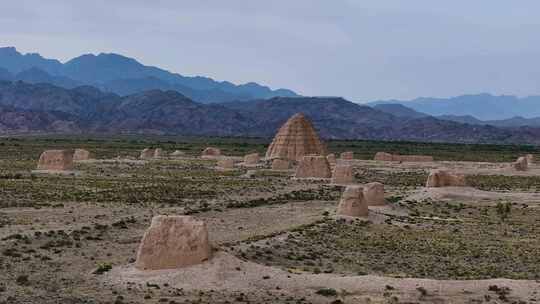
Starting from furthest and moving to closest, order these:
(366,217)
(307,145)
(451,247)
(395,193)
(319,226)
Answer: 1. (307,145)
2. (395,193)
3. (366,217)
4. (319,226)
5. (451,247)

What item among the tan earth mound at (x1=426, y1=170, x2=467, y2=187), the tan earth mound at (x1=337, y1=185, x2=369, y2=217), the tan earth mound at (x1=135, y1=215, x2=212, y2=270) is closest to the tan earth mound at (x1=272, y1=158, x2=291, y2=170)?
the tan earth mound at (x1=426, y1=170, x2=467, y2=187)

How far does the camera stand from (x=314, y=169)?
177 ft

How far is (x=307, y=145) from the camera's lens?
7488 cm

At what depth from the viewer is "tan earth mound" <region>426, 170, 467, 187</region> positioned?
153 feet

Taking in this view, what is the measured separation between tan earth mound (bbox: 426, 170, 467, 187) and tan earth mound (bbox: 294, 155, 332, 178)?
9.07 metres

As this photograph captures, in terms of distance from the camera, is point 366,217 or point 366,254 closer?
point 366,254

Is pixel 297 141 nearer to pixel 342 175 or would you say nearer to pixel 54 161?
pixel 342 175

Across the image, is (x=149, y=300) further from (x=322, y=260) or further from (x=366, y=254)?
(x=366, y=254)

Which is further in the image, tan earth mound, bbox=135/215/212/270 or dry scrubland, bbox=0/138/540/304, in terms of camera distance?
tan earth mound, bbox=135/215/212/270

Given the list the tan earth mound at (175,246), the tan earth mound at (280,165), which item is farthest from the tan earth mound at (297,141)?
the tan earth mound at (175,246)

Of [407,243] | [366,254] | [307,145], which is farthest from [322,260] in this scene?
[307,145]

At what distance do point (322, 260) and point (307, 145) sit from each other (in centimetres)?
5127

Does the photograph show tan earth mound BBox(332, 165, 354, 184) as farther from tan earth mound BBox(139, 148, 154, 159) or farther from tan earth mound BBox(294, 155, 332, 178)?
tan earth mound BBox(139, 148, 154, 159)

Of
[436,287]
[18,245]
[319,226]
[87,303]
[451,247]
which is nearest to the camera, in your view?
[87,303]
